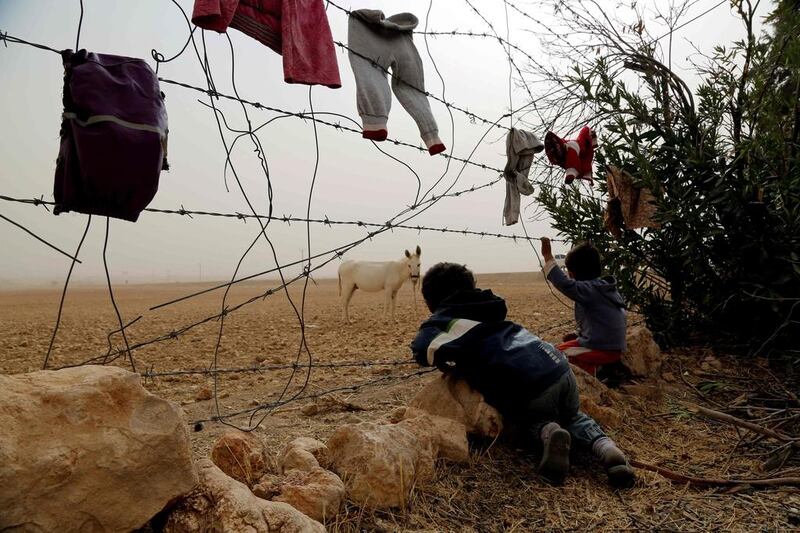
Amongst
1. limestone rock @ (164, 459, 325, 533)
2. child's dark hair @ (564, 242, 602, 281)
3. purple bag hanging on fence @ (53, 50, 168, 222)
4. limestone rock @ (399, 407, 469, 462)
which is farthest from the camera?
child's dark hair @ (564, 242, 602, 281)

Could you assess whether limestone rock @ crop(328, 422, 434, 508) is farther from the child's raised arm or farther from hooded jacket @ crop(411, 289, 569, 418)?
the child's raised arm

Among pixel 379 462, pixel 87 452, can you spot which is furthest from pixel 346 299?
pixel 87 452

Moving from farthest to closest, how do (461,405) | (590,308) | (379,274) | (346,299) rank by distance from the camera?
(379,274), (346,299), (590,308), (461,405)

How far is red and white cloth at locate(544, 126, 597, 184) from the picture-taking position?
15.6 ft

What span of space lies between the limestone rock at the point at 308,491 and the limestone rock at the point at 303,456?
66 millimetres

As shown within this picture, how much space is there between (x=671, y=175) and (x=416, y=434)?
12.1ft

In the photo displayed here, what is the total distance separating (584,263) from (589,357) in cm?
69

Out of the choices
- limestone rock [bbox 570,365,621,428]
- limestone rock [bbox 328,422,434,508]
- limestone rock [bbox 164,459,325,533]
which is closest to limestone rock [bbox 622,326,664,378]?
limestone rock [bbox 570,365,621,428]

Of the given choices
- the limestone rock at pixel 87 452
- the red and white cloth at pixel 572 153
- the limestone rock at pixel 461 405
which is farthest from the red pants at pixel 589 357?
the limestone rock at pixel 87 452

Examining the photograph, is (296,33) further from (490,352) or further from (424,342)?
(490,352)

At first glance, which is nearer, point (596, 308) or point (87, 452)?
point (87, 452)

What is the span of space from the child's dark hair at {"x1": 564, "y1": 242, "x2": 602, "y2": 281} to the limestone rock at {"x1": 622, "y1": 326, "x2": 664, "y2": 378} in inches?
25.8

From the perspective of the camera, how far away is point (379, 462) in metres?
2.03

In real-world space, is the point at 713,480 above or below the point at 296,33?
below
